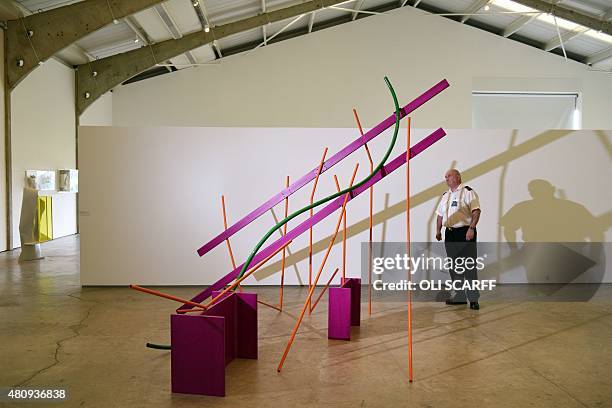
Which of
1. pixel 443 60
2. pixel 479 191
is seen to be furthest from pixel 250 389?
pixel 443 60

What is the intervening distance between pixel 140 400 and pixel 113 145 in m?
4.19

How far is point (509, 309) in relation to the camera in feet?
18.4

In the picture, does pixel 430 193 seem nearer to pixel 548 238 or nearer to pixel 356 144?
pixel 548 238

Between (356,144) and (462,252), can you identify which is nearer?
(356,144)

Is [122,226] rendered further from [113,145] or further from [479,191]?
Answer: [479,191]

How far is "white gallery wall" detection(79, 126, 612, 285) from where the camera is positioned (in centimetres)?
666

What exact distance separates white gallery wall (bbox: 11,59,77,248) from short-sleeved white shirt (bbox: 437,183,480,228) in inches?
315

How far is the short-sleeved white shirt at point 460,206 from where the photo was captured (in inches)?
223

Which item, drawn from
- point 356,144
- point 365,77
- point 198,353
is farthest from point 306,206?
point 365,77

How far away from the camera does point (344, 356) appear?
3.99m

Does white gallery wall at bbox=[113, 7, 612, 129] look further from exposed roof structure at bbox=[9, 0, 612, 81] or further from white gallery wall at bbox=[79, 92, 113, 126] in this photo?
white gallery wall at bbox=[79, 92, 113, 126]

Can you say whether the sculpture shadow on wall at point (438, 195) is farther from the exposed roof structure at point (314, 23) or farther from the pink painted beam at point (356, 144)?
the exposed roof structure at point (314, 23)

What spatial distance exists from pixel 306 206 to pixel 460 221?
5.47ft

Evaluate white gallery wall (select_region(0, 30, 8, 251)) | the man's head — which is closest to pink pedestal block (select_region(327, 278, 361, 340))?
the man's head
